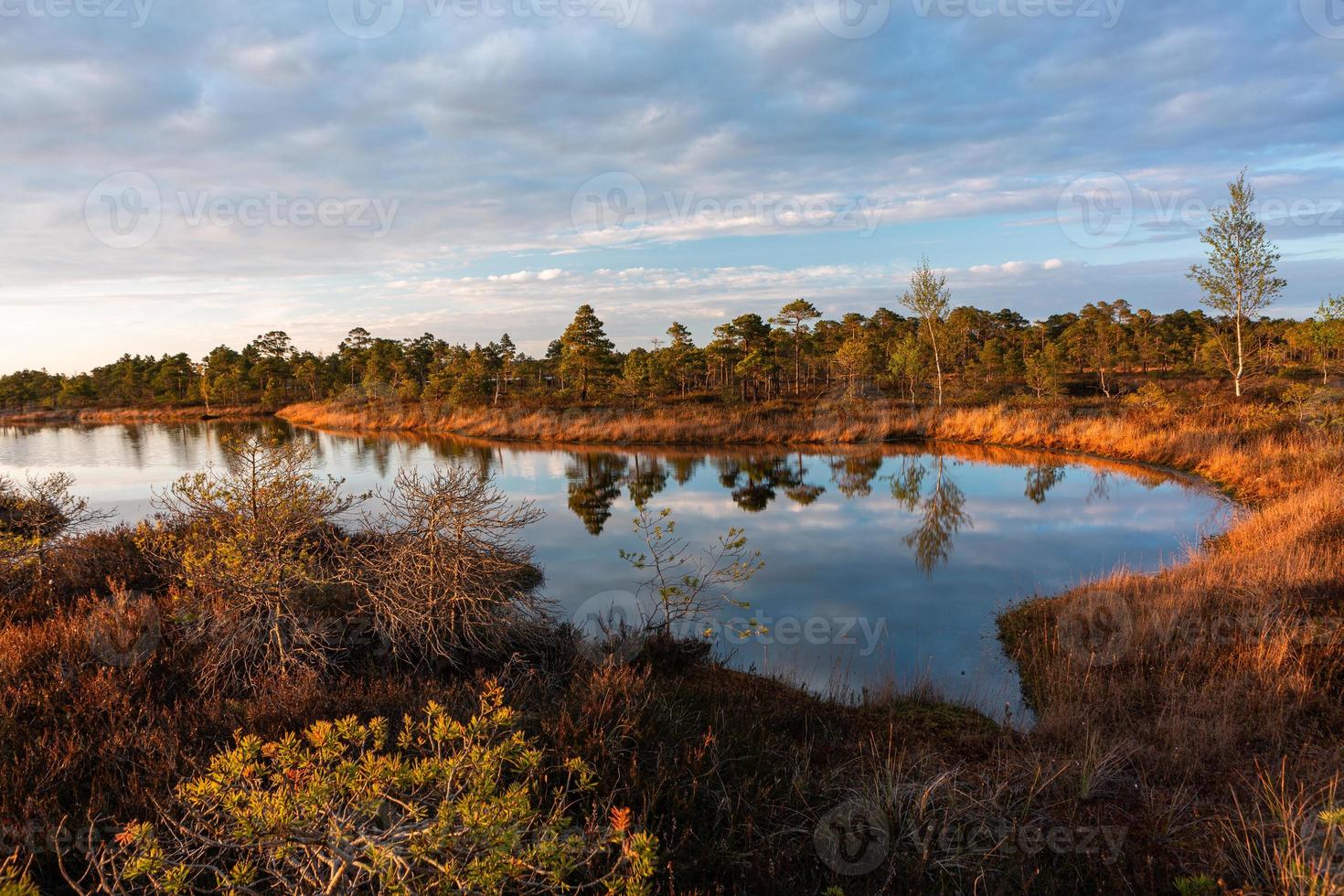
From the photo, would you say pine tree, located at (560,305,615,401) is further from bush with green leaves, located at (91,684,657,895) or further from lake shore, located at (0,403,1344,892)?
bush with green leaves, located at (91,684,657,895)

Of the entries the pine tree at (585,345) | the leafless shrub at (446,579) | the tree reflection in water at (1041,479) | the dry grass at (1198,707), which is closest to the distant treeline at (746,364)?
the pine tree at (585,345)

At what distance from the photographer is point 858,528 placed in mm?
13883

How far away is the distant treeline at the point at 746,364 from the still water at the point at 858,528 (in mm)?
13771

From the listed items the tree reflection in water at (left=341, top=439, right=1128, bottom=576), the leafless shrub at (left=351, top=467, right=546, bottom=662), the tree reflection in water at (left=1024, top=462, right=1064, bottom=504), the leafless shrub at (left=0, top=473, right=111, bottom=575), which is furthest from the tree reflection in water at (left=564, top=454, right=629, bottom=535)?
the tree reflection in water at (left=1024, top=462, right=1064, bottom=504)

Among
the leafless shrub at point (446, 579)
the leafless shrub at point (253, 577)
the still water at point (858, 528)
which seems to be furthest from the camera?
the still water at point (858, 528)

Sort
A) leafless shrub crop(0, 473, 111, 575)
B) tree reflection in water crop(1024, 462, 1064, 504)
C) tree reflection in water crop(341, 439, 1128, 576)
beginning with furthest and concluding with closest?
tree reflection in water crop(1024, 462, 1064, 504)
tree reflection in water crop(341, 439, 1128, 576)
leafless shrub crop(0, 473, 111, 575)

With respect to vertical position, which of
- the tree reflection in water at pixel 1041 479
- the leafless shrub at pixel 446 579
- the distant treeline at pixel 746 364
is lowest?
the tree reflection in water at pixel 1041 479

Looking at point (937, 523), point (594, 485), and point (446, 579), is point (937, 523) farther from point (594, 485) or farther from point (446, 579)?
point (446, 579)

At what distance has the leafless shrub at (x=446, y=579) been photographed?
6465 mm

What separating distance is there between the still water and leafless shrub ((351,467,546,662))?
216 centimetres

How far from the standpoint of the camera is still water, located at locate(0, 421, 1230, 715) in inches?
310

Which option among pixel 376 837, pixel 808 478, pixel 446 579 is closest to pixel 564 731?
pixel 376 837

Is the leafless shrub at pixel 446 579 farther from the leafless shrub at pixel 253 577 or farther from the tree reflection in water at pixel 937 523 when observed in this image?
the tree reflection in water at pixel 937 523

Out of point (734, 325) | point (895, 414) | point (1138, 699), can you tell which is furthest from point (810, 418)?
point (1138, 699)
